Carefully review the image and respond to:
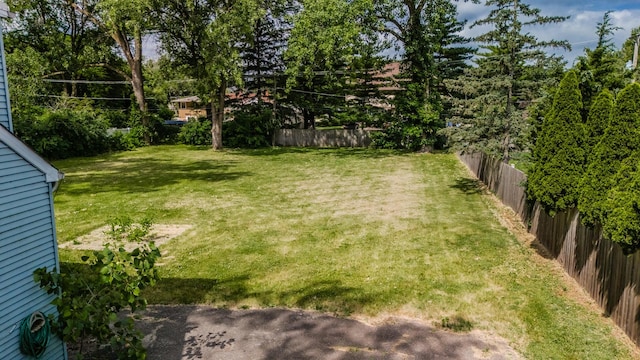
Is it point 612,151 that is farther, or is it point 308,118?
point 308,118

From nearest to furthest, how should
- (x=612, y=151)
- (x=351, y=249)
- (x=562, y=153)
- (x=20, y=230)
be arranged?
(x=20, y=230) → (x=612, y=151) → (x=562, y=153) → (x=351, y=249)

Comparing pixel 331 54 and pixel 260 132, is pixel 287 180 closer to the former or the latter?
pixel 331 54

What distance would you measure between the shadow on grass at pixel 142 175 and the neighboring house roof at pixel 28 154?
12.1 m

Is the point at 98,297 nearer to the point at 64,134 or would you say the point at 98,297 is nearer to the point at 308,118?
the point at 64,134

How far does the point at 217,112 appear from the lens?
29.5 metres

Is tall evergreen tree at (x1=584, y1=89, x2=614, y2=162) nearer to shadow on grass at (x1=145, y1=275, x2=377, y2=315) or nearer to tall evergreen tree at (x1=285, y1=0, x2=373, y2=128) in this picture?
shadow on grass at (x1=145, y1=275, x2=377, y2=315)

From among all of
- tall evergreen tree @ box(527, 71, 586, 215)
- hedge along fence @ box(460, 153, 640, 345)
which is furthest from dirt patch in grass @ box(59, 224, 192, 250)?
hedge along fence @ box(460, 153, 640, 345)

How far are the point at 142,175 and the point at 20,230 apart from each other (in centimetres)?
1635

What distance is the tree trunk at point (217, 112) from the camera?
28656 mm

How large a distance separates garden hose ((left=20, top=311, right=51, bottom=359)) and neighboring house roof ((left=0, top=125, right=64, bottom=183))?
169cm

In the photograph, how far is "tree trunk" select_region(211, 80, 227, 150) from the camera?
2866 centimetres

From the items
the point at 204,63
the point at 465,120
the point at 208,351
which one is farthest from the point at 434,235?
the point at 204,63

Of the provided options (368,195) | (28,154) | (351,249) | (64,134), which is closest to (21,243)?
(28,154)

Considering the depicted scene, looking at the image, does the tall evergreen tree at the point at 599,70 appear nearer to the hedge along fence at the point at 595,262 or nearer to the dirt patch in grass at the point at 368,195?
the hedge along fence at the point at 595,262
